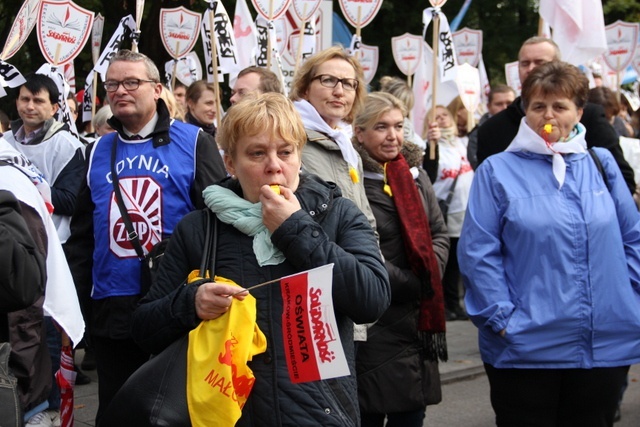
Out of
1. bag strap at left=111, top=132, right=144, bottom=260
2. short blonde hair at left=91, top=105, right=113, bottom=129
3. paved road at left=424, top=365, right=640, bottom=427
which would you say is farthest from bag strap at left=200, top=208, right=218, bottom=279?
short blonde hair at left=91, top=105, right=113, bottom=129

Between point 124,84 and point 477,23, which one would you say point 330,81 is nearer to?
point 124,84

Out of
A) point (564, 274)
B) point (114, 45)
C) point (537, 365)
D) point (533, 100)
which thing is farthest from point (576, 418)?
point (114, 45)

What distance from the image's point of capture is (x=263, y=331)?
2.56 m

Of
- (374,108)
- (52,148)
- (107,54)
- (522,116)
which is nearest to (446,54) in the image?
(107,54)

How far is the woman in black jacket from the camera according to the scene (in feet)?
8.23

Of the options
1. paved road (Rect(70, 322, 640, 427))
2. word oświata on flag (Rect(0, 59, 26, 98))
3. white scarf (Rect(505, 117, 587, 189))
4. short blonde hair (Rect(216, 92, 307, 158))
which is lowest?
paved road (Rect(70, 322, 640, 427))

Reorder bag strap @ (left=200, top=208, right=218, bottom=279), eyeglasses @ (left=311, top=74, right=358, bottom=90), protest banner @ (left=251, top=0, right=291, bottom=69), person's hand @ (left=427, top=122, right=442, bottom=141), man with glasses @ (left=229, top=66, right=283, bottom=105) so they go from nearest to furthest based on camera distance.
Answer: bag strap @ (left=200, top=208, right=218, bottom=279)
eyeglasses @ (left=311, top=74, right=358, bottom=90)
man with glasses @ (left=229, top=66, right=283, bottom=105)
protest banner @ (left=251, top=0, right=291, bottom=69)
person's hand @ (left=427, top=122, right=442, bottom=141)

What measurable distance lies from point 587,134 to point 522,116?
0.36m

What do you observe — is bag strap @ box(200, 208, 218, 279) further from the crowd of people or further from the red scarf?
the red scarf

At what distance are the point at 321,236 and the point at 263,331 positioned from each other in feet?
1.05

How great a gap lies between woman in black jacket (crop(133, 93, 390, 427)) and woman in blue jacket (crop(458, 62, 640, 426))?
1117 mm

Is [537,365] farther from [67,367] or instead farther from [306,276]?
[67,367]

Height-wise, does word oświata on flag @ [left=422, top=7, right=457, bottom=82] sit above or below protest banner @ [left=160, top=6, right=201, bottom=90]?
below

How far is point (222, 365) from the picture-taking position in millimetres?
2426
